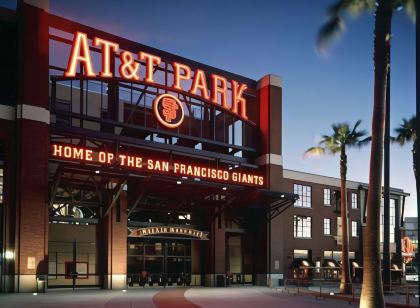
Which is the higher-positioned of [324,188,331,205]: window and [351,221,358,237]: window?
[324,188,331,205]: window

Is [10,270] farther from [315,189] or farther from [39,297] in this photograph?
[315,189]

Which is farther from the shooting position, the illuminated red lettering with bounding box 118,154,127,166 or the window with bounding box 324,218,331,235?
the window with bounding box 324,218,331,235

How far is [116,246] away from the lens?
4047 cm

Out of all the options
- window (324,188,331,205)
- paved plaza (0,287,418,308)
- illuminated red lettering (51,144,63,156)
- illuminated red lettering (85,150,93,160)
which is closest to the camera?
paved plaza (0,287,418,308)

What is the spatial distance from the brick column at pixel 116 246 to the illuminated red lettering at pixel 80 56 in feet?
30.6

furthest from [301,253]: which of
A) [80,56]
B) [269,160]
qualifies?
[80,56]

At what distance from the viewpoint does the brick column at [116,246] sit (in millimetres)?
40062

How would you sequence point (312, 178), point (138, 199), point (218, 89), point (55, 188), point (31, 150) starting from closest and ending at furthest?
point (31, 150), point (55, 188), point (138, 199), point (218, 89), point (312, 178)

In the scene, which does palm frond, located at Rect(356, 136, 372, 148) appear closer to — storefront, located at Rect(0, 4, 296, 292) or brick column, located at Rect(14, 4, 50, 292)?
Answer: storefront, located at Rect(0, 4, 296, 292)

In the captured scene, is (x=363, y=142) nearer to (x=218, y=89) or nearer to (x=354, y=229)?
(x=218, y=89)

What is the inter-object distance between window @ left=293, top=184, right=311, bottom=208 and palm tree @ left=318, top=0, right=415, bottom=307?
34.0 meters

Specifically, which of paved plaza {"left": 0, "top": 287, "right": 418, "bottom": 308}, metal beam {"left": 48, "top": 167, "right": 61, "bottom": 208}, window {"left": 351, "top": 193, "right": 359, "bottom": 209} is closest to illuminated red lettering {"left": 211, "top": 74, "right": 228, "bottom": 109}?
metal beam {"left": 48, "top": 167, "right": 61, "bottom": 208}

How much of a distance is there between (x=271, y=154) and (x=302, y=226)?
43.2 feet

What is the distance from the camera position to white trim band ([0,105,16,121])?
3484cm
